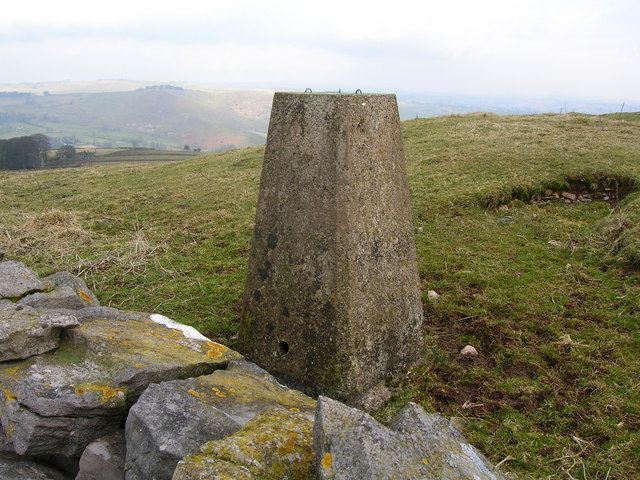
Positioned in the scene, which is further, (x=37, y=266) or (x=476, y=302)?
(x=37, y=266)

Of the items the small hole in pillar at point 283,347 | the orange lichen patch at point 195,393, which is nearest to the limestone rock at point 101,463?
the orange lichen patch at point 195,393

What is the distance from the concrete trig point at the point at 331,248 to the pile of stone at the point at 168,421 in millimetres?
591

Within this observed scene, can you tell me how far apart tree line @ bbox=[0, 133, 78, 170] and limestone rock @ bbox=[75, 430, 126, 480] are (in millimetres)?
33128

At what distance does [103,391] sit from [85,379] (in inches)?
11.1

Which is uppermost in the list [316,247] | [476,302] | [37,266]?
[316,247]

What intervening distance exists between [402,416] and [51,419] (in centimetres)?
281

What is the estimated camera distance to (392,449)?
334 cm

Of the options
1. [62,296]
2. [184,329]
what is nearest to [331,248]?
[184,329]

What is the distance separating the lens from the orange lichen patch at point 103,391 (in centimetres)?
436

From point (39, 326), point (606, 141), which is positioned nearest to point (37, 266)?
point (39, 326)

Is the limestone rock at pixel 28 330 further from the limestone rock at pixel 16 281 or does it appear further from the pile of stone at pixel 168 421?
the limestone rock at pixel 16 281

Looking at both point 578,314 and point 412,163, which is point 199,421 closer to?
point 578,314

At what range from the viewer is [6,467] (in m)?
3.95

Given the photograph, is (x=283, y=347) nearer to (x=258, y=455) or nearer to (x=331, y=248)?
(x=331, y=248)
